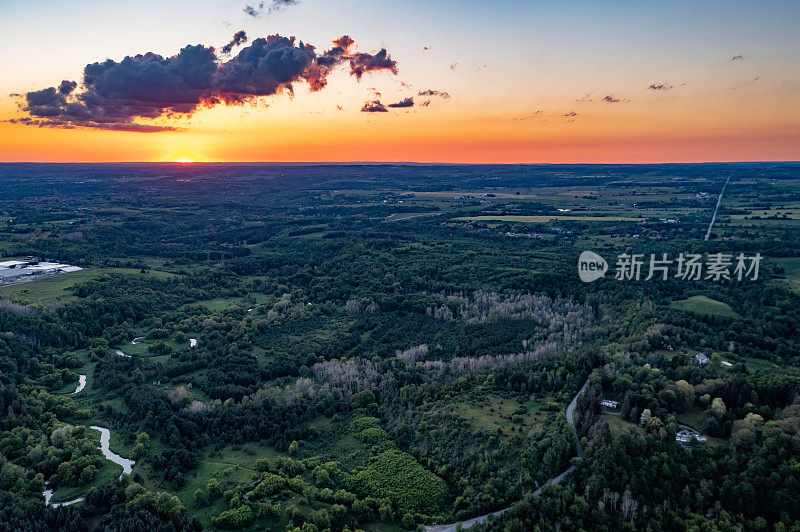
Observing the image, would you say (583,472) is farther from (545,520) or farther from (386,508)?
(386,508)

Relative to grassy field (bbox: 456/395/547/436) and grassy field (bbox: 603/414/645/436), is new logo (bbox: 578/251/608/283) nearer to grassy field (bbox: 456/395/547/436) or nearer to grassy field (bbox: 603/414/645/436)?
grassy field (bbox: 456/395/547/436)

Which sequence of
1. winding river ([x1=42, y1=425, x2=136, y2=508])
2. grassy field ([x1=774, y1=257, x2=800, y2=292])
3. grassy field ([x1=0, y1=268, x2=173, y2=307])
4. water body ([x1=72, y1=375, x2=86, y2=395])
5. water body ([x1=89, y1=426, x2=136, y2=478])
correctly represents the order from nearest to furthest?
winding river ([x1=42, y1=425, x2=136, y2=508]) → water body ([x1=89, y1=426, x2=136, y2=478]) → water body ([x1=72, y1=375, x2=86, y2=395]) → grassy field ([x1=774, y1=257, x2=800, y2=292]) → grassy field ([x1=0, y1=268, x2=173, y2=307])

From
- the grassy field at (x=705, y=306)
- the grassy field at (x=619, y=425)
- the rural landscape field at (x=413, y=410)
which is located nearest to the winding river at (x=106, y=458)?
the rural landscape field at (x=413, y=410)

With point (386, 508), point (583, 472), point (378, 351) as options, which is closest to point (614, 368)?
point (583, 472)

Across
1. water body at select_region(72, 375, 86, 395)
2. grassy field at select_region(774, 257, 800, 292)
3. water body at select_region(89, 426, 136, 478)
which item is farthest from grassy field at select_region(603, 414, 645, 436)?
water body at select_region(72, 375, 86, 395)

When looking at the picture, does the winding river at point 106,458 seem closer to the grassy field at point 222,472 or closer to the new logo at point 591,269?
the grassy field at point 222,472

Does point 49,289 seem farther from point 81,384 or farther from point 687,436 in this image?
point 687,436

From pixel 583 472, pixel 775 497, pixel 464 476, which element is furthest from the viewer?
pixel 464 476

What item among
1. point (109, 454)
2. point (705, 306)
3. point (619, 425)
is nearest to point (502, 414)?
point (619, 425)
